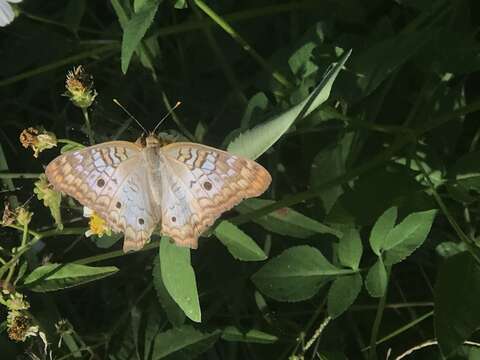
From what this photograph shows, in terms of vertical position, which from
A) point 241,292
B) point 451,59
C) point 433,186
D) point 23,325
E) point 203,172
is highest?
point 451,59

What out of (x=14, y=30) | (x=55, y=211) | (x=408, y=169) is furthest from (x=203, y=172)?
(x=14, y=30)

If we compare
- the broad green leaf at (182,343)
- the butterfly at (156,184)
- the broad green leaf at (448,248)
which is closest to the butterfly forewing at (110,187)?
the butterfly at (156,184)

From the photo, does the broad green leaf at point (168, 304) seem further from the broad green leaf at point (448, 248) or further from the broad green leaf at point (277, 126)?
the broad green leaf at point (448, 248)

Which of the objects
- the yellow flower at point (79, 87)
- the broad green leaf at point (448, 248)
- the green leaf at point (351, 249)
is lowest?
the broad green leaf at point (448, 248)

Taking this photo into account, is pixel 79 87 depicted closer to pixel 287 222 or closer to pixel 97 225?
pixel 97 225

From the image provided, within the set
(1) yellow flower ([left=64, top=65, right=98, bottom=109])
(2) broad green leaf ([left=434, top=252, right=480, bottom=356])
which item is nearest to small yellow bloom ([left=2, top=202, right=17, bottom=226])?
(1) yellow flower ([left=64, top=65, right=98, bottom=109])

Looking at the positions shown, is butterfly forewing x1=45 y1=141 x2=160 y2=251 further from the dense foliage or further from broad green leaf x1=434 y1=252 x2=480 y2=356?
broad green leaf x1=434 y1=252 x2=480 y2=356

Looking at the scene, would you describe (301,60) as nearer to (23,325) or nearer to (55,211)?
(55,211)
